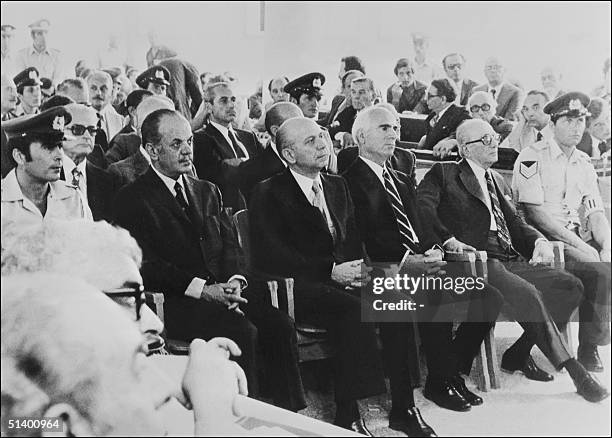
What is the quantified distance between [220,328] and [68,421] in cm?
69

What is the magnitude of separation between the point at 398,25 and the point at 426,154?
20.9 inches

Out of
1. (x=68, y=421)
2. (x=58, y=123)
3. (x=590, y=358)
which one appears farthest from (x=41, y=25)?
(x=590, y=358)

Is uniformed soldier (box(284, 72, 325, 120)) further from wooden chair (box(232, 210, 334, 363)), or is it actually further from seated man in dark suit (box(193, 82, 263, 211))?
wooden chair (box(232, 210, 334, 363))

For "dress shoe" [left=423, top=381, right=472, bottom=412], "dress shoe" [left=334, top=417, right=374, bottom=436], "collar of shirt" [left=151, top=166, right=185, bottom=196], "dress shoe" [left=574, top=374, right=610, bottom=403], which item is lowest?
"dress shoe" [left=334, top=417, right=374, bottom=436]

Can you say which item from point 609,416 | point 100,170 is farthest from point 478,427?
point 100,170

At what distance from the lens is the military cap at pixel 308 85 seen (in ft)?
8.90

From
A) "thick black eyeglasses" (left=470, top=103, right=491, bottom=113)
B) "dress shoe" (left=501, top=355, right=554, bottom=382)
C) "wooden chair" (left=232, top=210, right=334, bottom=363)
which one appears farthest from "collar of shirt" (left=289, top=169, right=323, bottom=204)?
"dress shoe" (left=501, top=355, right=554, bottom=382)

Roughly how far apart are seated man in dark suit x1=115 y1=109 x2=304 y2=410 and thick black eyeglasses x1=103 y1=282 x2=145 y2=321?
6 centimetres

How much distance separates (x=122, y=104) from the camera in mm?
2777

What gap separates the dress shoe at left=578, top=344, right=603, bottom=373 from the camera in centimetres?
273

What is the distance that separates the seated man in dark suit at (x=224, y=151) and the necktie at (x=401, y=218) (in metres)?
0.55

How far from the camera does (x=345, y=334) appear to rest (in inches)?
108

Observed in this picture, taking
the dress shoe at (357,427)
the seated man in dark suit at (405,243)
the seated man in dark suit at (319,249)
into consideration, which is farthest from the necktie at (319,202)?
the dress shoe at (357,427)

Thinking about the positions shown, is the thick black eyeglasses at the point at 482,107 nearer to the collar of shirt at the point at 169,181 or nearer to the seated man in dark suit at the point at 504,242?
the seated man in dark suit at the point at 504,242
